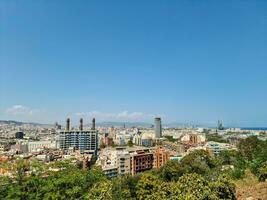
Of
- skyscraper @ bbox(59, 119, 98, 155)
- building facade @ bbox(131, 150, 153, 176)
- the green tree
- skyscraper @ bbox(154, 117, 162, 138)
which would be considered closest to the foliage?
the green tree

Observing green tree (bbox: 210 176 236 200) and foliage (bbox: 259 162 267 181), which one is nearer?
green tree (bbox: 210 176 236 200)

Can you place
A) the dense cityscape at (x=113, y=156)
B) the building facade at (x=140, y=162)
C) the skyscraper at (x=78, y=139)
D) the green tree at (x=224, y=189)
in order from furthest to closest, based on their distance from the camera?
1. the skyscraper at (x=78, y=139)
2. the building facade at (x=140, y=162)
3. the dense cityscape at (x=113, y=156)
4. the green tree at (x=224, y=189)

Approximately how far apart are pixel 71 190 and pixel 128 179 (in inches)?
175

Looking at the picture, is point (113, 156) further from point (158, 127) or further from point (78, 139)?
point (158, 127)

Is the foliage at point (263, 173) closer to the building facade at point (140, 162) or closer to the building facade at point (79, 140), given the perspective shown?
the building facade at point (140, 162)

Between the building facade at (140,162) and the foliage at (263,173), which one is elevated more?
the foliage at (263,173)

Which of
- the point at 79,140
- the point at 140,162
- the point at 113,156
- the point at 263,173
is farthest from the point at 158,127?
the point at 263,173

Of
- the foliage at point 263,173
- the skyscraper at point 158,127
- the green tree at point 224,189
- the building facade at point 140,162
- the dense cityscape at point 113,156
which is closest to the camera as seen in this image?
the green tree at point 224,189

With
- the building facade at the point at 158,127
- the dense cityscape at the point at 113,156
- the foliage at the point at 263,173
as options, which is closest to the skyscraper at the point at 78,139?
the dense cityscape at the point at 113,156

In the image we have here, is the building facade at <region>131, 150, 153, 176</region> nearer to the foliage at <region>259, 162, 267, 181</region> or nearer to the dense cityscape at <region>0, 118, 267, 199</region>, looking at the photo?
the dense cityscape at <region>0, 118, 267, 199</region>

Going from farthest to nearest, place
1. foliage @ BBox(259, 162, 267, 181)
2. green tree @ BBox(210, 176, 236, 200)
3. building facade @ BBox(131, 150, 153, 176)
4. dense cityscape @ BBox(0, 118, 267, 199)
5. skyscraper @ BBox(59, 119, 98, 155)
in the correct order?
skyscraper @ BBox(59, 119, 98, 155) → building facade @ BBox(131, 150, 153, 176) → dense cityscape @ BBox(0, 118, 267, 199) → foliage @ BBox(259, 162, 267, 181) → green tree @ BBox(210, 176, 236, 200)

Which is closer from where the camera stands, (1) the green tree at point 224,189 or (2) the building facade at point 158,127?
(1) the green tree at point 224,189

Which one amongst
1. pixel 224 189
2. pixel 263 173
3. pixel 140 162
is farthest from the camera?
pixel 140 162

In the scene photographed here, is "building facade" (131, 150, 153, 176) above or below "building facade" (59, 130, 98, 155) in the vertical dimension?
below
